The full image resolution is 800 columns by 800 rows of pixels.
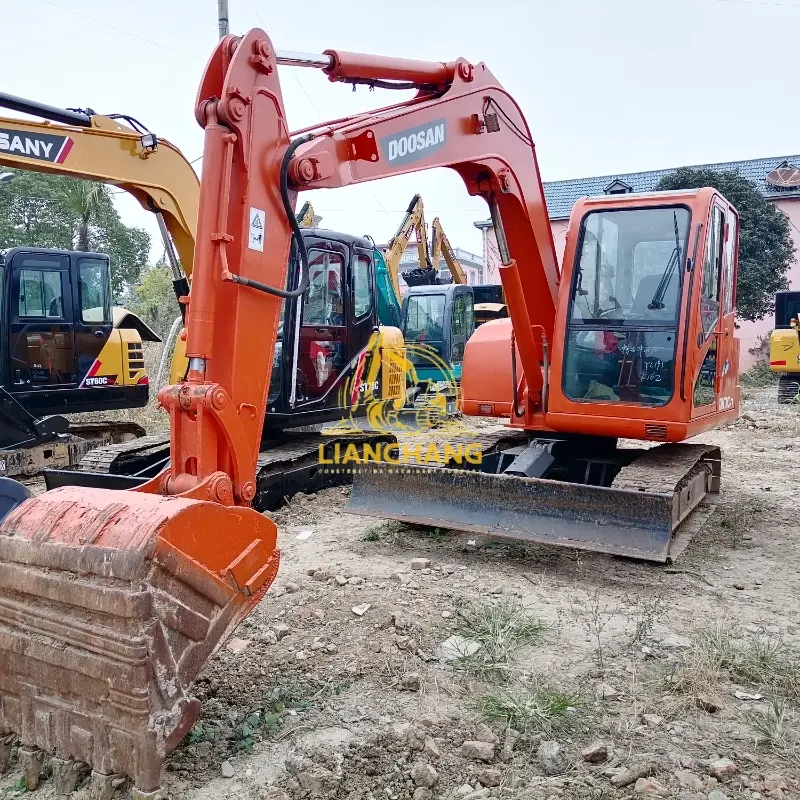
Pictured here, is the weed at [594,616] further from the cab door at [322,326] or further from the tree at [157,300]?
the tree at [157,300]

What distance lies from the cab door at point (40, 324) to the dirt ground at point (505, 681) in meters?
4.47

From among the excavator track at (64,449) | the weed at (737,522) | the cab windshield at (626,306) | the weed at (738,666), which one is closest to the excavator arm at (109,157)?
the excavator track at (64,449)

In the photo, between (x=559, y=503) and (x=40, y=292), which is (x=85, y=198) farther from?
(x=559, y=503)

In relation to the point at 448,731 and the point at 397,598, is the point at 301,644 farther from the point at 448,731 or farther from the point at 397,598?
the point at 448,731

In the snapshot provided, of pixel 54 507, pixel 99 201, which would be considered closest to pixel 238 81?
pixel 54 507

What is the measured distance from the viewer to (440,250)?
1747 cm

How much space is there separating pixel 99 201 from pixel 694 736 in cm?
1947

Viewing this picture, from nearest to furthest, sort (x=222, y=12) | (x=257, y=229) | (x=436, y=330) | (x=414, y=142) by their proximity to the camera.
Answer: (x=257, y=229), (x=414, y=142), (x=222, y=12), (x=436, y=330)

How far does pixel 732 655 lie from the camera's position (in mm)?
3506

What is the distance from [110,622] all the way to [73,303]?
6.81 m

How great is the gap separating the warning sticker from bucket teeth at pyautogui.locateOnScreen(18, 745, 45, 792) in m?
2.15

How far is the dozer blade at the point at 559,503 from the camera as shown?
467 centimetres

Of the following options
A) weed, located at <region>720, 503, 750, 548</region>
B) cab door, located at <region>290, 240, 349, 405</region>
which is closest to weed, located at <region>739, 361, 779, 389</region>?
weed, located at <region>720, 503, 750, 548</region>

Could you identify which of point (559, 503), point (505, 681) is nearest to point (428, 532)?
point (559, 503)
